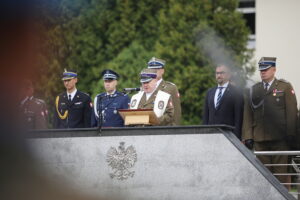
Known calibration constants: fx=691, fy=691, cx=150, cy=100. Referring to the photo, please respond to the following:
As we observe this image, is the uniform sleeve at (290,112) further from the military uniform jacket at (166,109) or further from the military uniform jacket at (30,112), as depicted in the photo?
the military uniform jacket at (30,112)

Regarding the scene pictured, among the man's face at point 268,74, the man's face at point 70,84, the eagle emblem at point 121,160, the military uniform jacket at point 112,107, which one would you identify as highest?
the man's face at point 268,74

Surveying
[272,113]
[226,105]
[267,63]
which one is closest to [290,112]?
[272,113]

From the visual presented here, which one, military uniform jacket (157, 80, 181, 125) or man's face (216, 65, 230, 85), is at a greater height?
man's face (216, 65, 230, 85)

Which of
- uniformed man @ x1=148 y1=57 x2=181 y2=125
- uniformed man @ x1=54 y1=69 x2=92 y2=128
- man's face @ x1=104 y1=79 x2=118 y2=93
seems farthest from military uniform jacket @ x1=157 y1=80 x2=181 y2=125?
uniformed man @ x1=54 y1=69 x2=92 y2=128

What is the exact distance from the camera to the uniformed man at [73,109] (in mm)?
9125

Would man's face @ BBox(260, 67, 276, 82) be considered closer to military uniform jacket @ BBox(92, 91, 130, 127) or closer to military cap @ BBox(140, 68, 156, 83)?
military cap @ BBox(140, 68, 156, 83)

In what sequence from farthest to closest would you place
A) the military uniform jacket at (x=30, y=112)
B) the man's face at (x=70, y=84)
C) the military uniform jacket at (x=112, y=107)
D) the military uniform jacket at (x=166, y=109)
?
the man's face at (x=70, y=84)
the military uniform jacket at (x=112, y=107)
the military uniform jacket at (x=166, y=109)
the military uniform jacket at (x=30, y=112)

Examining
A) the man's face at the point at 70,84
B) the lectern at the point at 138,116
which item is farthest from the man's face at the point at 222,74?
the man's face at the point at 70,84

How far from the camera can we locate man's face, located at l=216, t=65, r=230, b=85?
7973mm

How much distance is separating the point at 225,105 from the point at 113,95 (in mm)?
1387

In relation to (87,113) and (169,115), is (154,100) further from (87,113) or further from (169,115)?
(87,113)

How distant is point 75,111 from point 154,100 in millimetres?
1673

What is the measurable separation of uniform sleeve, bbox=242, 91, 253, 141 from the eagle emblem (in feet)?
6.83

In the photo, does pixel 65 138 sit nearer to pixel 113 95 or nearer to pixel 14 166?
pixel 113 95
